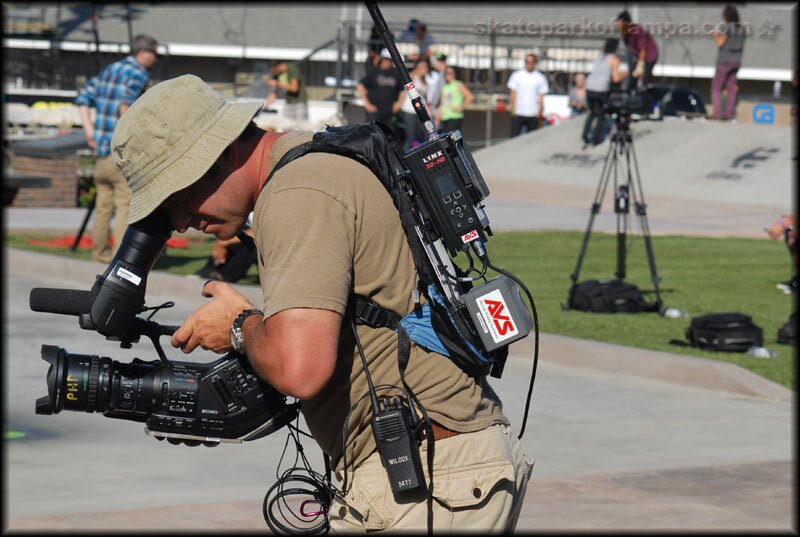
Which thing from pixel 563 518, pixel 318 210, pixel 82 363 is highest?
pixel 318 210

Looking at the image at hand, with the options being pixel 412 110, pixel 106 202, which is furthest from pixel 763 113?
pixel 106 202

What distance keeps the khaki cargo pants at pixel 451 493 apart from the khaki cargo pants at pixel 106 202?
936cm

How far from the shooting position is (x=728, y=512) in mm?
6242

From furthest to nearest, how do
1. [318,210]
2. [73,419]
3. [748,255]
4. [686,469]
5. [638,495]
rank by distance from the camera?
[748,255]
[73,419]
[686,469]
[638,495]
[318,210]

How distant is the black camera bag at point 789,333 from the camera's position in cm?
1044

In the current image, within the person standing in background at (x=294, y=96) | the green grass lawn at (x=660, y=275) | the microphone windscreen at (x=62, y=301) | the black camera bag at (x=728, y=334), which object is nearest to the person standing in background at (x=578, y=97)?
the person standing in background at (x=294, y=96)

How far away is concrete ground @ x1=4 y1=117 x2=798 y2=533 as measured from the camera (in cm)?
604

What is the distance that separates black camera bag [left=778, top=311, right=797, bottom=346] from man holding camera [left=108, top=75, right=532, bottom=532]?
293 inches

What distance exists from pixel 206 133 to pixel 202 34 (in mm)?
41712

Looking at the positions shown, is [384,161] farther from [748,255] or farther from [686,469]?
[748,255]

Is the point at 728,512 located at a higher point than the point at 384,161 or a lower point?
lower

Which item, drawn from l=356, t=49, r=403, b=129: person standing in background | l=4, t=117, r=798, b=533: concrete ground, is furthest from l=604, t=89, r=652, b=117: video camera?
l=356, t=49, r=403, b=129: person standing in background

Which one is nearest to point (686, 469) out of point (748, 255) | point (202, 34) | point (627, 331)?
point (627, 331)

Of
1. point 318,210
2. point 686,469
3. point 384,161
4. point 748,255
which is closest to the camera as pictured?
point 318,210
